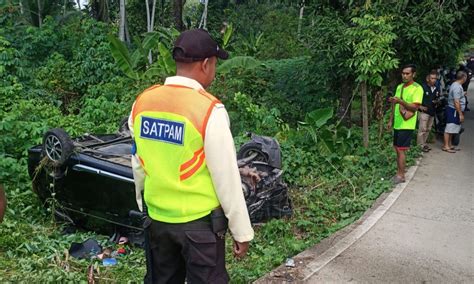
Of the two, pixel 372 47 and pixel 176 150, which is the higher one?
pixel 372 47

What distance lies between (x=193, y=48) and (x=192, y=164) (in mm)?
606

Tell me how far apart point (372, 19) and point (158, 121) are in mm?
6826

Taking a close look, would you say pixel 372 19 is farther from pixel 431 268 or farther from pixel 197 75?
pixel 197 75

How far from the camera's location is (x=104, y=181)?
5.48 m

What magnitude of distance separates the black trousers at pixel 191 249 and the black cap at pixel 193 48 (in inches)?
33.5

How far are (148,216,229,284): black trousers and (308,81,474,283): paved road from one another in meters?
1.86

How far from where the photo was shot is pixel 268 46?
72.2ft

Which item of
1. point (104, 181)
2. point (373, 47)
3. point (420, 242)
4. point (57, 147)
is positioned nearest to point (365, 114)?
point (373, 47)

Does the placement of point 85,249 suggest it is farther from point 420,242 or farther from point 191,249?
point 420,242

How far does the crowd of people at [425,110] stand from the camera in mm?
7113

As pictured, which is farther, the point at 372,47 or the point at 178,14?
the point at 178,14

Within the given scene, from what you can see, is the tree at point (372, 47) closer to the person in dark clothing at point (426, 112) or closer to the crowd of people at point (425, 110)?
the crowd of people at point (425, 110)

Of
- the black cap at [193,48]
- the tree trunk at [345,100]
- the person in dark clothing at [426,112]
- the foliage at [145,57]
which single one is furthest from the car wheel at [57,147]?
the person in dark clothing at [426,112]

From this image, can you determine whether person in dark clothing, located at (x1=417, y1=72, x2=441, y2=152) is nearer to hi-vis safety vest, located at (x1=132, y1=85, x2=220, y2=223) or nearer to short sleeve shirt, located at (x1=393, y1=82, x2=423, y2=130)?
short sleeve shirt, located at (x1=393, y1=82, x2=423, y2=130)
